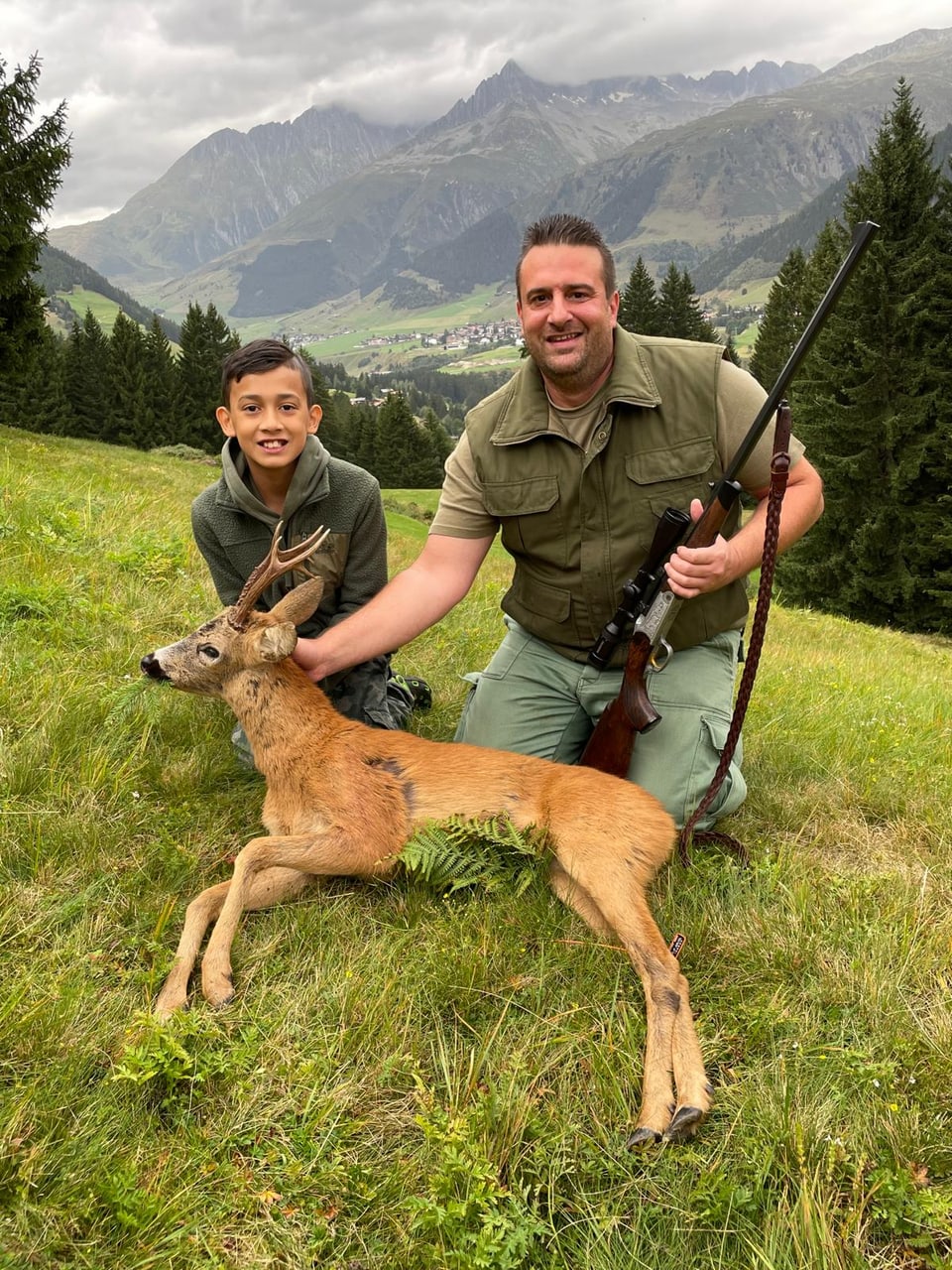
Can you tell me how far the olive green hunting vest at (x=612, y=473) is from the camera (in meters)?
4.93

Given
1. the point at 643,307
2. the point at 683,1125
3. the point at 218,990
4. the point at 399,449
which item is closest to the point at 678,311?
the point at 643,307

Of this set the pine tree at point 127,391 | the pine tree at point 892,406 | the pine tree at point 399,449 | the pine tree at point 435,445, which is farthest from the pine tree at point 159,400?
the pine tree at point 892,406

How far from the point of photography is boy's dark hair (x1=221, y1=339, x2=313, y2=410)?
4914 millimetres

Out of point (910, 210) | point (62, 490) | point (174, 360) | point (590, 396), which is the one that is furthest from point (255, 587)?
point (174, 360)

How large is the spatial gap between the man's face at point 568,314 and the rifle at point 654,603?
38.6 inches

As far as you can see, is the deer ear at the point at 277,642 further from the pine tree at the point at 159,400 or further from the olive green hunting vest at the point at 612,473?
the pine tree at the point at 159,400

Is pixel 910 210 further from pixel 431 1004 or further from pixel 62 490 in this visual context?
pixel 431 1004

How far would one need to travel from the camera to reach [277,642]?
4406mm

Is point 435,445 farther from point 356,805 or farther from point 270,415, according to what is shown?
point 356,805

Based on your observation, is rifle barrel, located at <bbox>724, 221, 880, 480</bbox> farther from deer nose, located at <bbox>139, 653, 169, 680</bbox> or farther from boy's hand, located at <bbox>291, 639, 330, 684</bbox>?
deer nose, located at <bbox>139, 653, 169, 680</bbox>

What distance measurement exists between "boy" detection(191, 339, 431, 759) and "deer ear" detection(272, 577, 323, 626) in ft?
0.76

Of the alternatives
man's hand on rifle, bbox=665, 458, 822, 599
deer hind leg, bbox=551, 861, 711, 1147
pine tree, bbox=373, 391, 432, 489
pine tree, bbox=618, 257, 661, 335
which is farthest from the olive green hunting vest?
pine tree, bbox=373, 391, 432, 489

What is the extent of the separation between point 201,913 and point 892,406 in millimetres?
31010

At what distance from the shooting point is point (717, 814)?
190 inches
